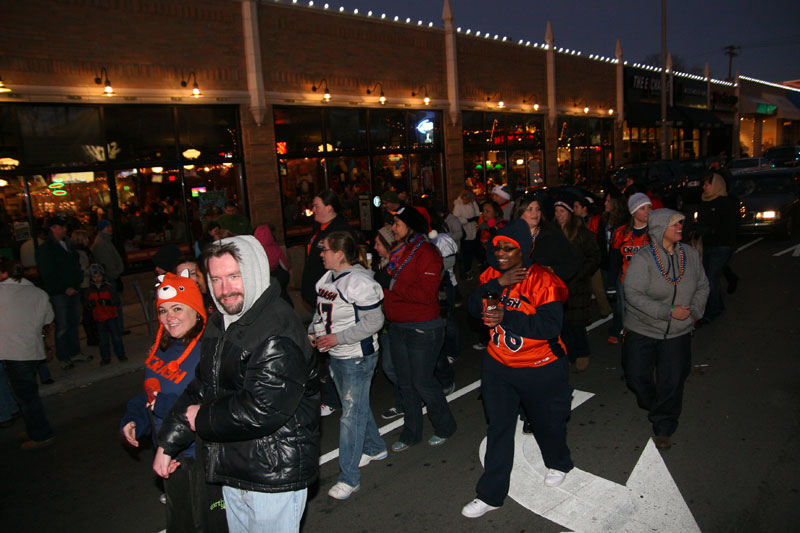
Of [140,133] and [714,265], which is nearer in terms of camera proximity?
[714,265]

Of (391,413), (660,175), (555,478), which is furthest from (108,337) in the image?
(660,175)

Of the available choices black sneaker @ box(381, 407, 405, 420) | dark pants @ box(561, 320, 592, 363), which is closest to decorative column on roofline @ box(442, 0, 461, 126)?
dark pants @ box(561, 320, 592, 363)

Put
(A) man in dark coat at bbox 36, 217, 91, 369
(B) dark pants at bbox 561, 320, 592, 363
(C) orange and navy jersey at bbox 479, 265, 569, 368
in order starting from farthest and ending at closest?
(A) man in dark coat at bbox 36, 217, 91, 369, (B) dark pants at bbox 561, 320, 592, 363, (C) orange and navy jersey at bbox 479, 265, 569, 368

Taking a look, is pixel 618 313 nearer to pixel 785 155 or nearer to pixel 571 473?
pixel 571 473

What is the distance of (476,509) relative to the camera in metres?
4.20

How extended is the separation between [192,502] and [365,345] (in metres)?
1.84

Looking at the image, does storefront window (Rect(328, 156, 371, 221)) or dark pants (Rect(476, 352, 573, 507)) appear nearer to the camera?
dark pants (Rect(476, 352, 573, 507))

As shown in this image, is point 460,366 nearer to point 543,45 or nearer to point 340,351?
point 340,351

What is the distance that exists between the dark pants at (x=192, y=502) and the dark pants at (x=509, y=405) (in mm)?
1902

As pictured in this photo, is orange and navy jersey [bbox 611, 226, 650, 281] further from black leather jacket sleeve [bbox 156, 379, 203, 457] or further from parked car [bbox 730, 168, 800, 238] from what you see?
parked car [bbox 730, 168, 800, 238]

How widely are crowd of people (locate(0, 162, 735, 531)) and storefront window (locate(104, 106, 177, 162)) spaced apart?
15.4 feet

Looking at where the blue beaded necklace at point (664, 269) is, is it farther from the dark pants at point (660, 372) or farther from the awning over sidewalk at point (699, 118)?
the awning over sidewalk at point (699, 118)

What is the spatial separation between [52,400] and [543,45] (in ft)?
76.5

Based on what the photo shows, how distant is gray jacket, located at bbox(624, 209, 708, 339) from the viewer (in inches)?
191
